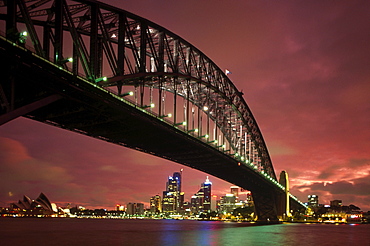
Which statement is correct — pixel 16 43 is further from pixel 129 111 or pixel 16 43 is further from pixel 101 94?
pixel 129 111

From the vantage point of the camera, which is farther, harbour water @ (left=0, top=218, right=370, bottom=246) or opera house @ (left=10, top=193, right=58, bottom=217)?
opera house @ (left=10, top=193, right=58, bottom=217)

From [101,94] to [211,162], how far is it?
40616 mm

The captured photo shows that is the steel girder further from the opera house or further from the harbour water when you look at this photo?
the opera house

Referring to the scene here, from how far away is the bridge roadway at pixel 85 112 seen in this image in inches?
1088

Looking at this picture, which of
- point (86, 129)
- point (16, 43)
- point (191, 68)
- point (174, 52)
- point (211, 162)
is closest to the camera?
point (16, 43)

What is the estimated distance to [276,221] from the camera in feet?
378

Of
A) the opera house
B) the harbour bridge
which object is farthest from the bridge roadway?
the opera house

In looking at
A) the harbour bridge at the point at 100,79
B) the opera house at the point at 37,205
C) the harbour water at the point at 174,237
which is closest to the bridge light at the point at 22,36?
the harbour bridge at the point at 100,79

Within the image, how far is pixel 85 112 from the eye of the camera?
3988 centimetres

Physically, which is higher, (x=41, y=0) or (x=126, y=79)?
(x=41, y=0)

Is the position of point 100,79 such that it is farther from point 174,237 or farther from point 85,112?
point 174,237

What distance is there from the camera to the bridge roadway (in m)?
27.6

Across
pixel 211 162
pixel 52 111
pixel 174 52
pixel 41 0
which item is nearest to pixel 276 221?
pixel 211 162

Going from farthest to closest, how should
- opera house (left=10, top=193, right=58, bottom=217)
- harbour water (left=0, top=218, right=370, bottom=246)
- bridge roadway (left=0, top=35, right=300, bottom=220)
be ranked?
1. opera house (left=10, top=193, right=58, bottom=217)
2. harbour water (left=0, top=218, right=370, bottom=246)
3. bridge roadway (left=0, top=35, right=300, bottom=220)
